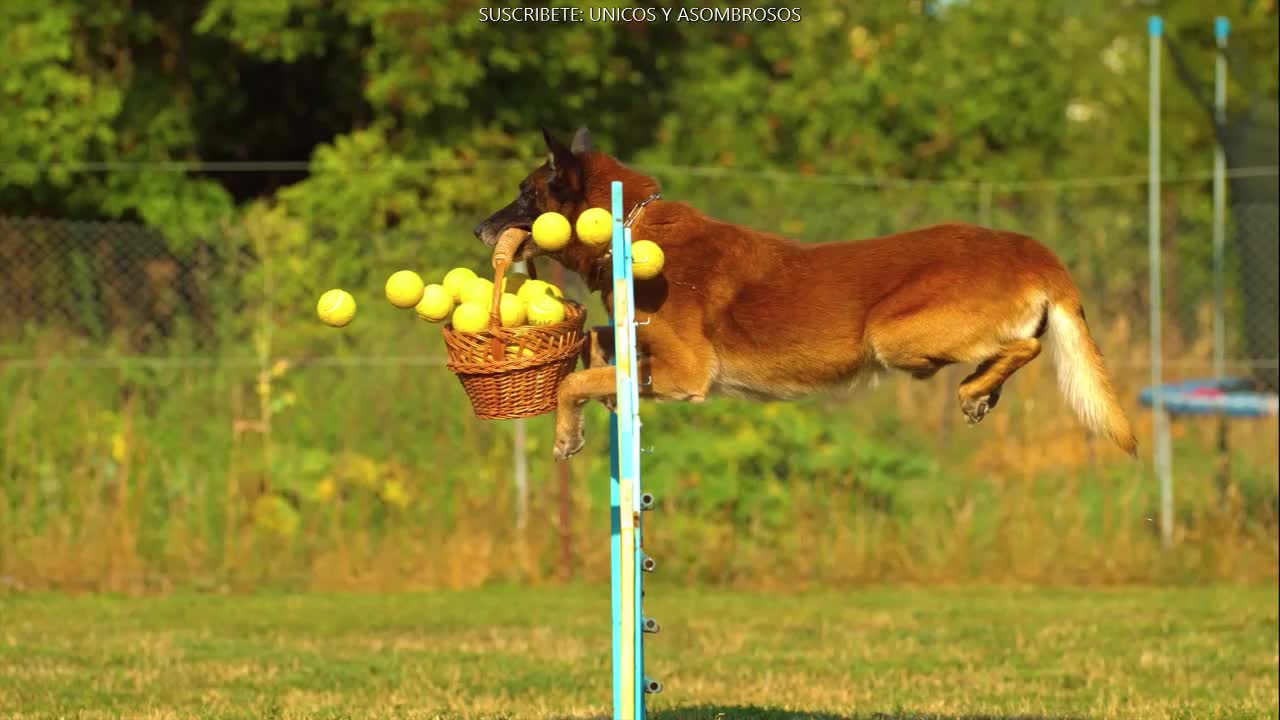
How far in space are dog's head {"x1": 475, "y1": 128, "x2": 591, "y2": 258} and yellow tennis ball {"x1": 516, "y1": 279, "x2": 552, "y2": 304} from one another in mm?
332

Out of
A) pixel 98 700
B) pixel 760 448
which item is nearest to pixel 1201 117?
pixel 760 448

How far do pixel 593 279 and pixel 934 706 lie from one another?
10.9ft

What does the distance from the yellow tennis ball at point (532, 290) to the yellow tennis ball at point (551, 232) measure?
0.50ft

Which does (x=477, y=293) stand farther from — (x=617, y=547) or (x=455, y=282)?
(x=617, y=547)

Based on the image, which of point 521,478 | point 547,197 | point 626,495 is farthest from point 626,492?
point 521,478

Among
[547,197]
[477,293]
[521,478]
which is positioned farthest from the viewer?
[521,478]

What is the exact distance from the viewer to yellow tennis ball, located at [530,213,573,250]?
6.15 metres

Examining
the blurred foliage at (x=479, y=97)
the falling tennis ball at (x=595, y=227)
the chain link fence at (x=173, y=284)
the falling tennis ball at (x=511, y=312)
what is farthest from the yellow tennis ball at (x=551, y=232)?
the blurred foliage at (x=479, y=97)

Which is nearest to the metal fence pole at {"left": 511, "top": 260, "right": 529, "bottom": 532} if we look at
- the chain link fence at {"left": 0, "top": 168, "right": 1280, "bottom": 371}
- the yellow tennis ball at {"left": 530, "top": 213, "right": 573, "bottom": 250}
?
the chain link fence at {"left": 0, "top": 168, "right": 1280, "bottom": 371}

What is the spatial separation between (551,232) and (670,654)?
16.4 ft

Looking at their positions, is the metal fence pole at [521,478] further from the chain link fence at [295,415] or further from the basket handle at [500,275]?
the basket handle at [500,275]

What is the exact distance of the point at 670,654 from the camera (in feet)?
34.7

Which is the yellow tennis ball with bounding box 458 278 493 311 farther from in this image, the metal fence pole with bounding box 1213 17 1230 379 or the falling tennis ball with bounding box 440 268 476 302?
the metal fence pole with bounding box 1213 17 1230 379

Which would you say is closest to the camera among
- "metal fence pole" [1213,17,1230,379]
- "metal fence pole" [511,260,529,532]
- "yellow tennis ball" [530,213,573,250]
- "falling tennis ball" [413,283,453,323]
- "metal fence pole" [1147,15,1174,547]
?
"yellow tennis ball" [530,213,573,250]
